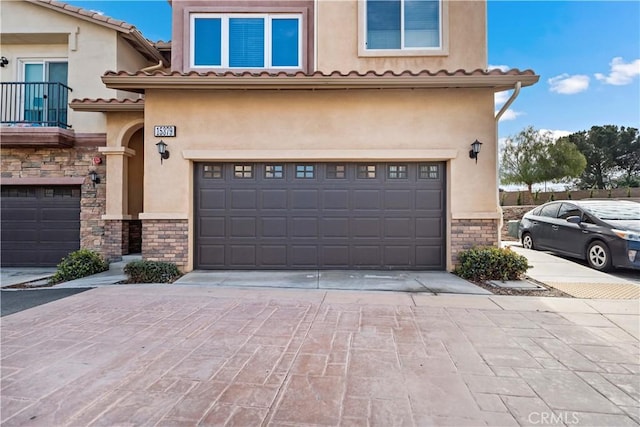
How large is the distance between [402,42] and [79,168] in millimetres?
8923

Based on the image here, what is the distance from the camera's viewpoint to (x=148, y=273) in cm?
654

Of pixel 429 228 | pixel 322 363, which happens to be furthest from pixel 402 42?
pixel 322 363

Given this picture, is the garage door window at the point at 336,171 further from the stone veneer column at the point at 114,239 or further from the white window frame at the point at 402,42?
the stone veneer column at the point at 114,239

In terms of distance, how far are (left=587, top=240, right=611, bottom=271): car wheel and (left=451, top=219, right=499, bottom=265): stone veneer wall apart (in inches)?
104

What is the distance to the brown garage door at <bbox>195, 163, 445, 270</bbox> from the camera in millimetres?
7316

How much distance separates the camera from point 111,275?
7254mm

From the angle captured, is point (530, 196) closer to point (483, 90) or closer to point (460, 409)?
point (483, 90)

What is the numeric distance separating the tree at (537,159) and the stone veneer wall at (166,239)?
24.7m

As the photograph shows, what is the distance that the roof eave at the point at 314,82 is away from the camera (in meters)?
6.48

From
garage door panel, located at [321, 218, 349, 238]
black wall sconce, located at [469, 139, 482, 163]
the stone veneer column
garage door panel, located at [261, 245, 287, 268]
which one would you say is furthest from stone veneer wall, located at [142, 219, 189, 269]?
black wall sconce, located at [469, 139, 482, 163]

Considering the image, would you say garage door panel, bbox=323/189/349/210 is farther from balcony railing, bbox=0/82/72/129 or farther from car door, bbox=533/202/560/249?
balcony railing, bbox=0/82/72/129

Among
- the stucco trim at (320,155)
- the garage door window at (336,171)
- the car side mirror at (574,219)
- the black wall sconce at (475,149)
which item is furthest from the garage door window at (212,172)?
the car side mirror at (574,219)

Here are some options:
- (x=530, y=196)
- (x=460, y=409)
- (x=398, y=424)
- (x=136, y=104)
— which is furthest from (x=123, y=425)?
(x=530, y=196)

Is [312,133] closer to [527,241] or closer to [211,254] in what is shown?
[211,254]
